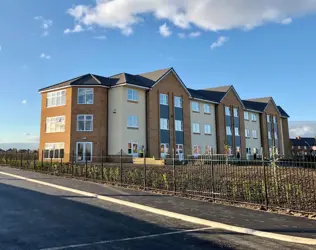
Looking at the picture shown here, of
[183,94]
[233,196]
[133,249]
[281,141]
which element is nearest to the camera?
[133,249]

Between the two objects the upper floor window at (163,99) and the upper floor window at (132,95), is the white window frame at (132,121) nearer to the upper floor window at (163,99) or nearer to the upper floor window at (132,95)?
the upper floor window at (132,95)

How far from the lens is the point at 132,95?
1414 inches

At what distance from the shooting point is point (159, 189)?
14.3 metres

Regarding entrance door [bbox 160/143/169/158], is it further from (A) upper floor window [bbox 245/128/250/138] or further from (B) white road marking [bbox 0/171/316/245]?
(B) white road marking [bbox 0/171/316/245]

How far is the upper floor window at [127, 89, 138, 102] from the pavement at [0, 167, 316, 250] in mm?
24031

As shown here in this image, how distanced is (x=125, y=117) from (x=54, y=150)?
9096 millimetres

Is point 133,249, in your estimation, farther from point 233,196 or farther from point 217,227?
point 233,196

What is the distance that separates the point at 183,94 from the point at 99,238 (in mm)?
36417

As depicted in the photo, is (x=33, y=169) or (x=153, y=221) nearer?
(x=153, y=221)

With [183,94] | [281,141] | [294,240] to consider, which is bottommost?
[294,240]

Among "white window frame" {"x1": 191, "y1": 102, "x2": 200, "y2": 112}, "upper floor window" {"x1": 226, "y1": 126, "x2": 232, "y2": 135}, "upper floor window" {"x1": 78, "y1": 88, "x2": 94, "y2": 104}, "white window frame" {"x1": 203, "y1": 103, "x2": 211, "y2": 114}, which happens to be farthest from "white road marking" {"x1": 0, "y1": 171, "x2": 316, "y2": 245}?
"upper floor window" {"x1": 226, "y1": 126, "x2": 232, "y2": 135}

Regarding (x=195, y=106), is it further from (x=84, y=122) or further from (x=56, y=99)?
(x=56, y=99)

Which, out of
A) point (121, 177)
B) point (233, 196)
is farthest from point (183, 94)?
point (233, 196)

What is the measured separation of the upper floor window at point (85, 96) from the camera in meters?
35.1
